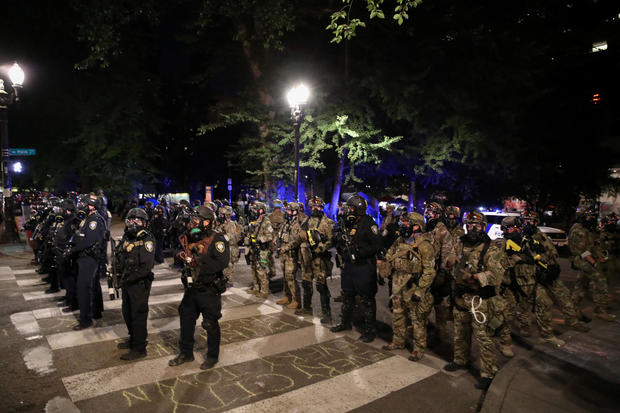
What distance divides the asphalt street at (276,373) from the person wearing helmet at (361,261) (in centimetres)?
56

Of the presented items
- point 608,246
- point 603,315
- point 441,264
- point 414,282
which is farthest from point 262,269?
point 608,246

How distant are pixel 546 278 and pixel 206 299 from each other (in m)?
5.50

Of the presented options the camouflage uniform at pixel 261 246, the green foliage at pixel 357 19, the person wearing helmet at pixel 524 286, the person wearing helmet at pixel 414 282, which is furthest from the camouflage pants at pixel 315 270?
the green foliage at pixel 357 19

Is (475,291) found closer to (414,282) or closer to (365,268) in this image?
(414,282)

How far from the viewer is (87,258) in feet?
21.8

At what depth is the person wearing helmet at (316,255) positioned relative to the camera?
726 cm

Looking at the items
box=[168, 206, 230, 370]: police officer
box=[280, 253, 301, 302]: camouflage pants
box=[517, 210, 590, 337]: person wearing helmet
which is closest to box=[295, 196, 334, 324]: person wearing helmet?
box=[280, 253, 301, 302]: camouflage pants

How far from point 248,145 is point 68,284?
40.5 ft

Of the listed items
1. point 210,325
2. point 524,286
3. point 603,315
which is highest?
point 524,286

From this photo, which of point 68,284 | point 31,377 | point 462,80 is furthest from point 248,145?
point 31,377

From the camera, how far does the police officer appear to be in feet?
17.2

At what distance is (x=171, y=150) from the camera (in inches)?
1719

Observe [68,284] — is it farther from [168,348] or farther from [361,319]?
[361,319]

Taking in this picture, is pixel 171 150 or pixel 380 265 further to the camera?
pixel 171 150
